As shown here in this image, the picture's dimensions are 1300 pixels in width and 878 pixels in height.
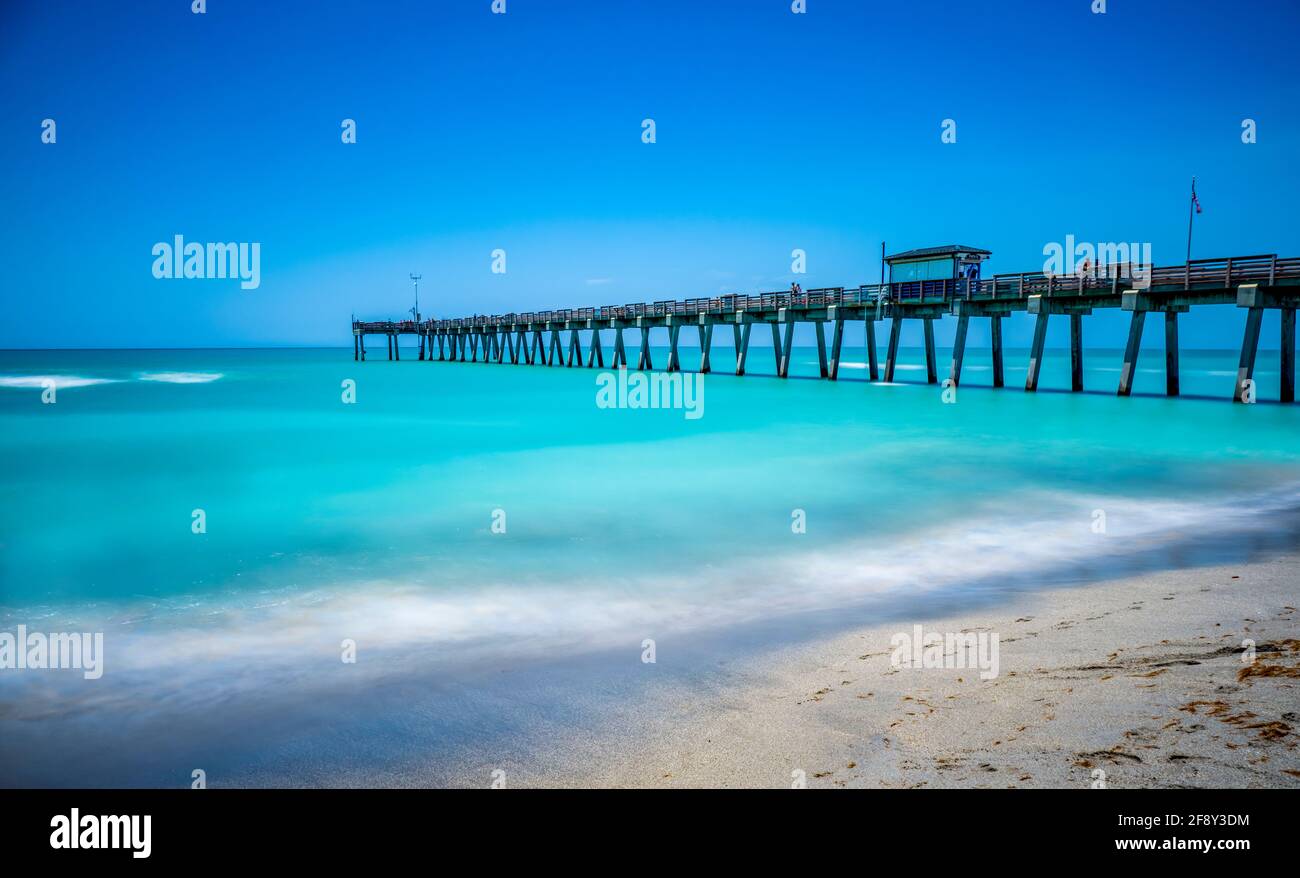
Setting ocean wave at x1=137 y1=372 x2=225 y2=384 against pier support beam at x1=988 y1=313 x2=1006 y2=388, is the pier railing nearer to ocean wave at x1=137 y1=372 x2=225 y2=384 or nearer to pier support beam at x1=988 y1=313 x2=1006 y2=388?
pier support beam at x1=988 y1=313 x2=1006 y2=388

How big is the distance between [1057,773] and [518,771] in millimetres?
2564

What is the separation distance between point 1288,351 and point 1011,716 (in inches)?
1074

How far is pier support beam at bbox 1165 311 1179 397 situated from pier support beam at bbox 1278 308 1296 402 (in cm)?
333

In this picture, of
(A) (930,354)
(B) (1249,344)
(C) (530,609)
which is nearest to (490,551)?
(C) (530,609)

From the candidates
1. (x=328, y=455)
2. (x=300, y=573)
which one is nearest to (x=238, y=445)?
(x=328, y=455)

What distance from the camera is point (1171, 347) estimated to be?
1103 inches

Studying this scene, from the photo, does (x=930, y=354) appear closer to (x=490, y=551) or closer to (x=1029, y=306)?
(x=1029, y=306)

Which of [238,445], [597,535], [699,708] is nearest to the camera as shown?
[699,708]

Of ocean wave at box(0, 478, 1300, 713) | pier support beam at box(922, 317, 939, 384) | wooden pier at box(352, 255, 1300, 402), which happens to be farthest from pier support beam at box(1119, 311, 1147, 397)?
ocean wave at box(0, 478, 1300, 713)

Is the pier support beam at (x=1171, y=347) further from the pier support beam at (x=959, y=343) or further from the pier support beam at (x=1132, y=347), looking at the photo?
the pier support beam at (x=959, y=343)

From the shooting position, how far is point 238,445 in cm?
2158

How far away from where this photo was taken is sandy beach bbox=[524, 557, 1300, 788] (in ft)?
11.5
